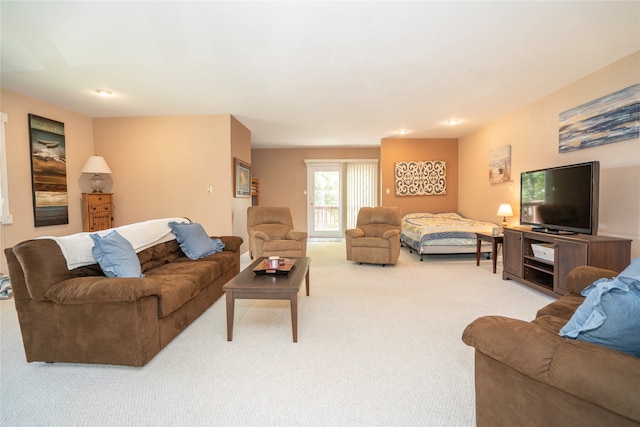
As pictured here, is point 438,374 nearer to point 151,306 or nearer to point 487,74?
point 151,306

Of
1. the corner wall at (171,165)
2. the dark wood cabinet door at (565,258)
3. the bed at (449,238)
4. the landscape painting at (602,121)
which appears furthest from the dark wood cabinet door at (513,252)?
the corner wall at (171,165)

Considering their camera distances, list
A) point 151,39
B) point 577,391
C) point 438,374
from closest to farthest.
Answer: point 577,391
point 438,374
point 151,39

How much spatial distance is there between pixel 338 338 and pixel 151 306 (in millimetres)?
1321

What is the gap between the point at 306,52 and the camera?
2.75 meters

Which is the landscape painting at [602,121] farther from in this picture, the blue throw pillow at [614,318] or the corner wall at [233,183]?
the corner wall at [233,183]

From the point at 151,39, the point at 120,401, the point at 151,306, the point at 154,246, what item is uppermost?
the point at 151,39

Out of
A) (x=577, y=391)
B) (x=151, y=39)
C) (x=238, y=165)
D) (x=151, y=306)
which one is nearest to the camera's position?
(x=577, y=391)

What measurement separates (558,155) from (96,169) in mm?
6468

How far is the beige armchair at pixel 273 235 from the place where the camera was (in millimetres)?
4617

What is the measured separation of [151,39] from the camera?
2.50m

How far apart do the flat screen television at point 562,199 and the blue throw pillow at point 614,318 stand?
7.94ft

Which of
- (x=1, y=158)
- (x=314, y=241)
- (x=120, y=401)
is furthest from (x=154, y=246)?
(x=314, y=241)

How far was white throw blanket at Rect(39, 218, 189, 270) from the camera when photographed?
2.03 meters

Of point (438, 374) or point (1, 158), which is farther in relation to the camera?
point (1, 158)
